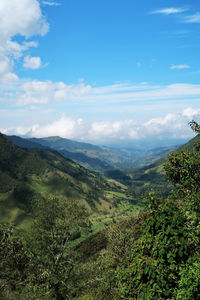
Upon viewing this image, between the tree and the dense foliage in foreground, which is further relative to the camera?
the tree

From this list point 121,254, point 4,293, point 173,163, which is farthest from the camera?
point 121,254

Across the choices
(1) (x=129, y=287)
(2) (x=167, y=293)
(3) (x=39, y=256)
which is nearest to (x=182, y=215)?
(2) (x=167, y=293)

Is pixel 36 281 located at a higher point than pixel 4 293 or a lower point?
lower

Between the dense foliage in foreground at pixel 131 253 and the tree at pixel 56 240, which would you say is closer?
the dense foliage in foreground at pixel 131 253

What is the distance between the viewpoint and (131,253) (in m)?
19.2

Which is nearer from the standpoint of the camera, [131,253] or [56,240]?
[131,253]

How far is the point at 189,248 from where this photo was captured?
13602mm

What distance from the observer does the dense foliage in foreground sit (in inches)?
500

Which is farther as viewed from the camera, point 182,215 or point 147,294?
point 182,215

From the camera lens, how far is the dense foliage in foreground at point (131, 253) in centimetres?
1269

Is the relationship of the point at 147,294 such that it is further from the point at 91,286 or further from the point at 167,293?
the point at 91,286

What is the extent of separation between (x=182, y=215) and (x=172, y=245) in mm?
2549

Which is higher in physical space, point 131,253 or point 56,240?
point 131,253

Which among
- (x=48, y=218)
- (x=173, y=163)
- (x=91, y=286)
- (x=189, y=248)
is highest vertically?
(x=173, y=163)
